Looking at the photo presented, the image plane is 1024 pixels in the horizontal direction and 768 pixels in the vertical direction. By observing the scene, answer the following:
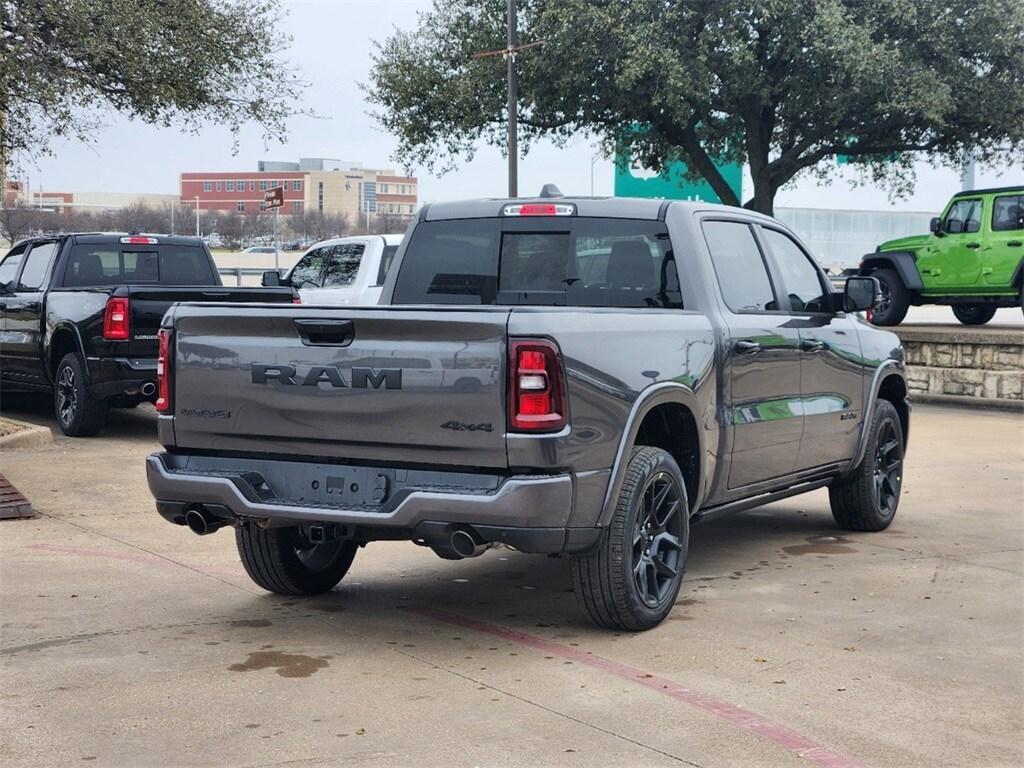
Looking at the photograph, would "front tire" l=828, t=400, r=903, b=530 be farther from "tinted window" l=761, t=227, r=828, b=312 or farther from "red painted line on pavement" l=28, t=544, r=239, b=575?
"red painted line on pavement" l=28, t=544, r=239, b=575

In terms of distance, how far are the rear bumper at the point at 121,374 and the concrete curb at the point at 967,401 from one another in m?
10.0

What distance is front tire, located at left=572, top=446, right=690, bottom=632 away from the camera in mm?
5738

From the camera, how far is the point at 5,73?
14.3 metres

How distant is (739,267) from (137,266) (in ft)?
26.7

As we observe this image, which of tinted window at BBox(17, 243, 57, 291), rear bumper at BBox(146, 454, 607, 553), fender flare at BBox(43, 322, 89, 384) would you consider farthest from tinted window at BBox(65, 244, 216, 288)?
rear bumper at BBox(146, 454, 607, 553)

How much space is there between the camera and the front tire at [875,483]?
27.7ft

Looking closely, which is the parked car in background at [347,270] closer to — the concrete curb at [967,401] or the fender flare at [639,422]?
the concrete curb at [967,401]

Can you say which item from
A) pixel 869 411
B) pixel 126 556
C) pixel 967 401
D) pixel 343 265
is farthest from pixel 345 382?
pixel 967 401

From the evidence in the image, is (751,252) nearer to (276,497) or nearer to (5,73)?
(276,497)

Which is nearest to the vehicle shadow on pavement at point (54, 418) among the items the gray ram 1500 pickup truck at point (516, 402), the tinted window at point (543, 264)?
the tinted window at point (543, 264)

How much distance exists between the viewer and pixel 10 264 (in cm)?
1461

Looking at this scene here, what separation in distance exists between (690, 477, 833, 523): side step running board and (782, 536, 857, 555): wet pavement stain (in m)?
0.38

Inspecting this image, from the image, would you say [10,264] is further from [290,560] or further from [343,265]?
[290,560]

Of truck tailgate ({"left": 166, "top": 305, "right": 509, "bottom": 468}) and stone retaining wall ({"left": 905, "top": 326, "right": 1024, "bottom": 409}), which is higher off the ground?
truck tailgate ({"left": 166, "top": 305, "right": 509, "bottom": 468})
